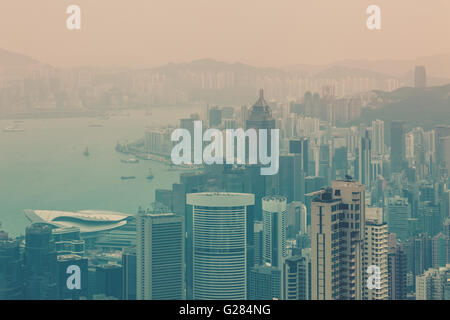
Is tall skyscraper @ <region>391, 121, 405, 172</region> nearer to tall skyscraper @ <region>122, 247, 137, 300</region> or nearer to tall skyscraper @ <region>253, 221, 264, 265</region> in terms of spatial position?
tall skyscraper @ <region>253, 221, 264, 265</region>

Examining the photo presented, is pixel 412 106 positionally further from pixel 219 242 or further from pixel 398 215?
pixel 219 242

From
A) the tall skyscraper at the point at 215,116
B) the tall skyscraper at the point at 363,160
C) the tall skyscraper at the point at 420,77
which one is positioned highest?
the tall skyscraper at the point at 420,77

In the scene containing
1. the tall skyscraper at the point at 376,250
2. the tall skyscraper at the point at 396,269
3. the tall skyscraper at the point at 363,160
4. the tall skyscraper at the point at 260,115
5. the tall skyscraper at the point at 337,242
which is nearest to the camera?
the tall skyscraper at the point at 337,242

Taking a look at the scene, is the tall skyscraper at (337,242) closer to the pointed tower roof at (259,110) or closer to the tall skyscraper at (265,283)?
the tall skyscraper at (265,283)

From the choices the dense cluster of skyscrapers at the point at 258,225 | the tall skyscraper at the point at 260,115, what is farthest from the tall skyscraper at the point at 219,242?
the tall skyscraper at the point at 260,115

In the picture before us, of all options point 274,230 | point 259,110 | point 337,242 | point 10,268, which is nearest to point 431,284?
point 337,242

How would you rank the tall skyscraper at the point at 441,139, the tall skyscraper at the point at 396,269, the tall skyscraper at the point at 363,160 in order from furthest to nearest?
the tall skyscraper at the point at 441,139 → the tall skyscraper at the point at 363,160 → the tall skyscraper at the point at 396,269
